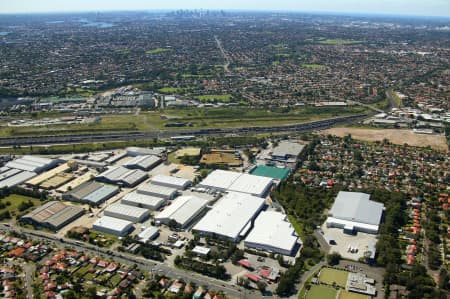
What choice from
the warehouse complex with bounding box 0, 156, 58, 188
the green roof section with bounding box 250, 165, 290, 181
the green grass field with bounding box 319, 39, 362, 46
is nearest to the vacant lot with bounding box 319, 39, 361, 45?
the green grass field with bounding box 319, 39, 362, 46

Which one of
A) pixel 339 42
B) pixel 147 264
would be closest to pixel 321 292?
pixel 147 264

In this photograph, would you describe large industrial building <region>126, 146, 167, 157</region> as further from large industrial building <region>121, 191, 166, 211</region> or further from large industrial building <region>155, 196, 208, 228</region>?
large industrial building <region>155, 196, 208, 228</region>

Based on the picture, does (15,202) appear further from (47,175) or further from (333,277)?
(333,277)

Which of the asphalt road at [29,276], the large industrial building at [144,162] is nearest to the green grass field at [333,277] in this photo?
the asphalt road at [29,276]

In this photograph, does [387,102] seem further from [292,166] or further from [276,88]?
[292,166]

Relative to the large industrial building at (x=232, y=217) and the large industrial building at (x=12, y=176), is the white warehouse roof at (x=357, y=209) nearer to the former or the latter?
the large industrial building at (x=232, y=217)

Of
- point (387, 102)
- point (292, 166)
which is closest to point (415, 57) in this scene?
point (387, 102)
